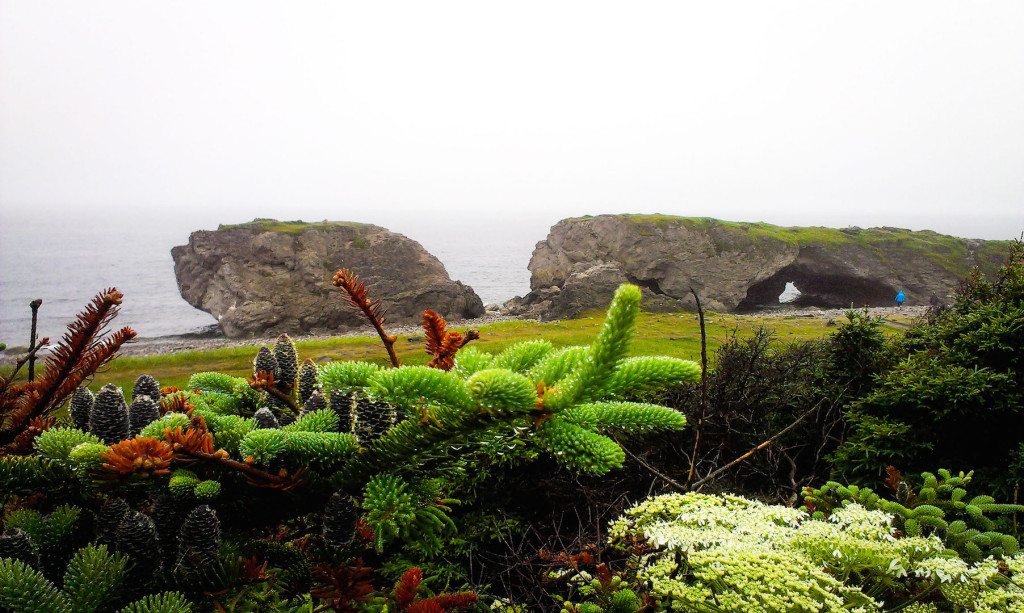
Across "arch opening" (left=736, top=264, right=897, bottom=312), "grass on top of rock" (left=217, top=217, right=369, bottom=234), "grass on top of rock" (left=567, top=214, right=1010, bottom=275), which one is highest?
"grass on top of rock" (left=567, top=214, right=1010, bottom=275)

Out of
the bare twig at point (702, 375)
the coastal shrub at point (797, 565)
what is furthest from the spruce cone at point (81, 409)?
the bare twig at point (702, 375)

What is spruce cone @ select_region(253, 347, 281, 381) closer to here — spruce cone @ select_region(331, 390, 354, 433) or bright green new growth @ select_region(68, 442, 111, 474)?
spruce cone @ select_region(331, 390, 354, 433)

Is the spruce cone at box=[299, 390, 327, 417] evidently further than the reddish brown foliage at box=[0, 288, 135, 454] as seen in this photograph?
Yes

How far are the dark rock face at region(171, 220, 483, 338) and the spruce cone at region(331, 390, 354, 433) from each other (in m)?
51.5

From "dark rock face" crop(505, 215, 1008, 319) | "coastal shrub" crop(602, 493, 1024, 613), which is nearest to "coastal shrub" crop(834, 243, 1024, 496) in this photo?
"coastal shrub" crop(602, 493, 1024, 613)

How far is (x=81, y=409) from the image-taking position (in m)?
1.91

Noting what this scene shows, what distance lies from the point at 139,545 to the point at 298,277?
57875mm

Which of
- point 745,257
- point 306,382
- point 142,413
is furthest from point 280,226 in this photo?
point 142,413

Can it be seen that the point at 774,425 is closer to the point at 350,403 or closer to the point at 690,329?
the point at 350,403

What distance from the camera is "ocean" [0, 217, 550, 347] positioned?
64375 mm

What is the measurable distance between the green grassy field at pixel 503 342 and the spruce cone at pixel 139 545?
43.6 feet

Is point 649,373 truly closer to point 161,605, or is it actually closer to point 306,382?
point 161,605

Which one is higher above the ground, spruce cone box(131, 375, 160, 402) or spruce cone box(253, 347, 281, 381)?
spruce cone box(253, 347, 281, 381)

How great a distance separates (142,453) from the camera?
114cm
